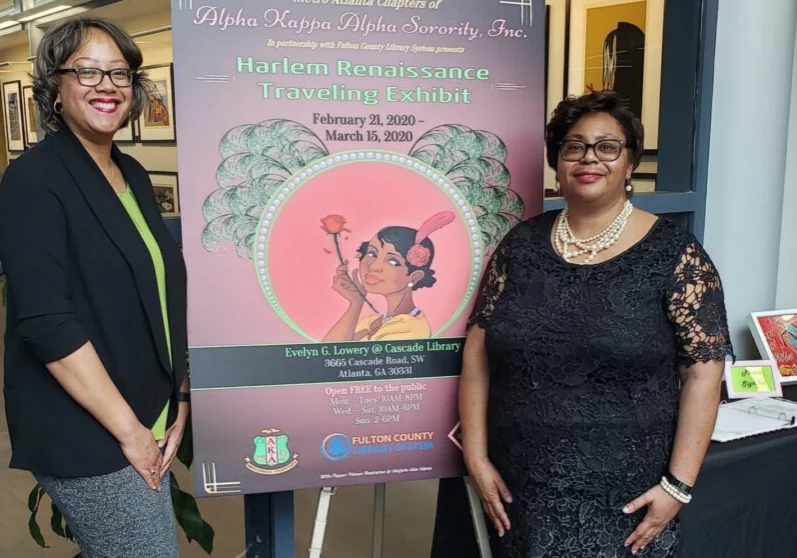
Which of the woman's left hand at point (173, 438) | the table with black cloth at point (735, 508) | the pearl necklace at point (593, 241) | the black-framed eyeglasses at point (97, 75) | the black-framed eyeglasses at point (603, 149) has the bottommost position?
the table with black cloth at point (735, 508)

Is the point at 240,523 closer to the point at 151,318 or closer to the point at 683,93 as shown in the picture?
the point at 151,318

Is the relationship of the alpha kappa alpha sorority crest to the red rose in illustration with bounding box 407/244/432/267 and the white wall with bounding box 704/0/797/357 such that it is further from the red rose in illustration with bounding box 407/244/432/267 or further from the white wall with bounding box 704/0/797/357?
the white wall with bounding box 704/0/797/357

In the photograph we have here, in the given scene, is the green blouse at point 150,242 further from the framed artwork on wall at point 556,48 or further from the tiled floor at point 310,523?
the framed artwork on wall at point 556,48

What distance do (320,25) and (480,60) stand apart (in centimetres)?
33

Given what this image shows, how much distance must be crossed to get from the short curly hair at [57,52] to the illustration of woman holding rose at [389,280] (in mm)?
465

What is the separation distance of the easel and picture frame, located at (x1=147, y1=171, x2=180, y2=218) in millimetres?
715

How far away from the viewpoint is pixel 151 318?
45.7 inches

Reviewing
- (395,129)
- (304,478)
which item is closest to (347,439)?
(304,478)

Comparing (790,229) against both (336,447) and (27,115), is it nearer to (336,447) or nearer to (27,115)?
(336,447)

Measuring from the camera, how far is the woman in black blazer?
1.04 m

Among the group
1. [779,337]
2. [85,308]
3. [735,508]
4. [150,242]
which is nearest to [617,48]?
[779,337]

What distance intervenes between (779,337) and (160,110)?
204 centimetres

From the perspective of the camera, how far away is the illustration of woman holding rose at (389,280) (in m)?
1.41

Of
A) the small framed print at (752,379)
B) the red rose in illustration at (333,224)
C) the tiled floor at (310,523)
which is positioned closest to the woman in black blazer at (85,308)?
the red rose in illustration at (333,224)
